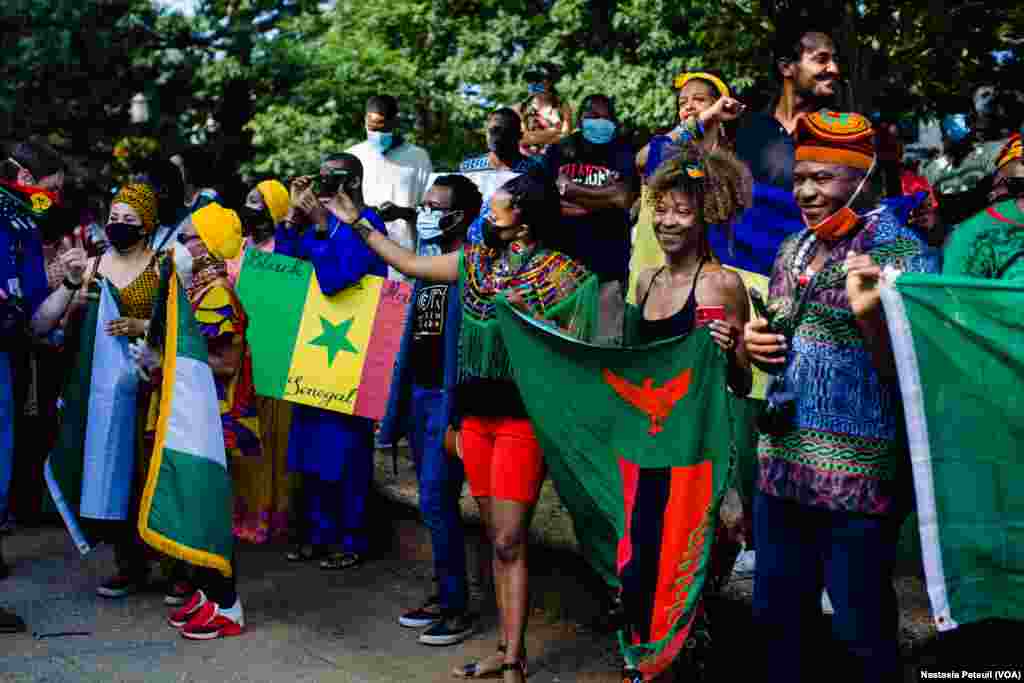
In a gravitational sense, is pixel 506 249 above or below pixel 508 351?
above

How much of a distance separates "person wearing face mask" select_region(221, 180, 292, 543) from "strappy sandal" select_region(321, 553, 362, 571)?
0.46 m

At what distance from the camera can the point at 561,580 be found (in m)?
6.89

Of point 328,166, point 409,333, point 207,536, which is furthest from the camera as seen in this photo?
point 328,166

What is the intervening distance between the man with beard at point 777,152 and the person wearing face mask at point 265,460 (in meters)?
3.09

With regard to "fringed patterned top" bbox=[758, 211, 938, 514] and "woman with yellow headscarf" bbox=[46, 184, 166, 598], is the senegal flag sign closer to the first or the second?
A: "woman with yellow headscarf" bbox=[46, 184, 166, 598]

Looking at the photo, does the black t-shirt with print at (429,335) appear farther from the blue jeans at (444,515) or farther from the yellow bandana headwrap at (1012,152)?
the yellow bandana headwrap at (1012,152)

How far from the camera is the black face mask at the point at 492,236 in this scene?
18.4 ft

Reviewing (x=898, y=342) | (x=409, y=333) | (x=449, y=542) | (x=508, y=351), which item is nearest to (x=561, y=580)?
(x=449, y=542)

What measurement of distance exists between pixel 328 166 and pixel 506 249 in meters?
2.11

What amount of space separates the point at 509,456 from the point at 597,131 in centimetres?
209

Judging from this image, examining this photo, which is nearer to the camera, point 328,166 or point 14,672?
point 14,672

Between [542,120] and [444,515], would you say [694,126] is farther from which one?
[542,120]

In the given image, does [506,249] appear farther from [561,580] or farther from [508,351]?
[561,580]

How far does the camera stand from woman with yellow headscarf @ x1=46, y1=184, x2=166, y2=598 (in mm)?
6891
